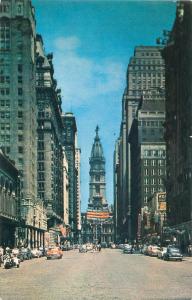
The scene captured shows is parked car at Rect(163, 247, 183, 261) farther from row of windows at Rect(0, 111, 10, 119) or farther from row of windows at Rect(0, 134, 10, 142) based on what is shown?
row of windows at Rect(0, 111, 10, 119)

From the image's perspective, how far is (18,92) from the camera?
15075 centimetres

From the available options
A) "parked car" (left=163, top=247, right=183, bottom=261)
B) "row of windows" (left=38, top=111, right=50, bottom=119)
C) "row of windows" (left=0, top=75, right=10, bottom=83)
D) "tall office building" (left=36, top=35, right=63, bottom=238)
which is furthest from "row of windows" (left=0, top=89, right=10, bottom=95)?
"parked car" (left=163, top=247, right=183, bottom=261)

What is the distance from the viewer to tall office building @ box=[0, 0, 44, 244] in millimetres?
150125

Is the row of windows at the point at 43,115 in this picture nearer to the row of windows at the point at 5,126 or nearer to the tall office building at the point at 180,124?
the row of windows at the point at 5,126

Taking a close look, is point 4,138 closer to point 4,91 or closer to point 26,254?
point 4,91

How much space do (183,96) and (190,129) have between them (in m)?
12.2

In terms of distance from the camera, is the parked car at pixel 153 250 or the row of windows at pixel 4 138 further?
the row of windows at pixel 4 138

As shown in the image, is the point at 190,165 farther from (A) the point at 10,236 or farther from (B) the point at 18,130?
(B) the point at 18,130

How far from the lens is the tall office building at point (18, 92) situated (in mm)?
150125

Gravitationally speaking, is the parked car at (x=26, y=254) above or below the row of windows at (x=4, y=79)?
below

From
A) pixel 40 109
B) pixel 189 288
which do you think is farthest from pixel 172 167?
pixel 189 288

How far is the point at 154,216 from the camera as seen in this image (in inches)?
6806

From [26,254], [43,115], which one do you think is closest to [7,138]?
[43,115]

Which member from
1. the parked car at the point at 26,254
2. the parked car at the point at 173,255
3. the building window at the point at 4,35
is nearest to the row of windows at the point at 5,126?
the building window at the point at 4,35
